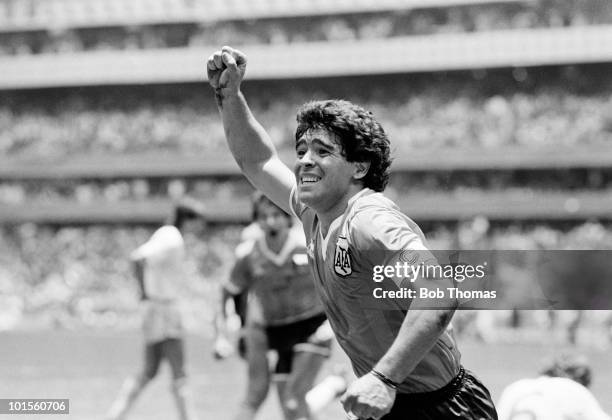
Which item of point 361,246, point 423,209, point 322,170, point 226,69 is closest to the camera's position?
point 361,246

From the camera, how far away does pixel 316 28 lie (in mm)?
37938

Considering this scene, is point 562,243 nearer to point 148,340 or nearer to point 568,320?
point 568,320

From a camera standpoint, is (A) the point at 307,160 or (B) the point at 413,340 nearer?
(B) the point at 413,340

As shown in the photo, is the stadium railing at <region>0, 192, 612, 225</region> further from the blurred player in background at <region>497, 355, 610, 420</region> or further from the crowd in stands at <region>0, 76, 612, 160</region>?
Result: the blurred player in background at <region>497, 355, 610, 420</region>

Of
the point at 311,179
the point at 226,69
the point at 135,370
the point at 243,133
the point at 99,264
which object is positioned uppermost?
the point at 99,264

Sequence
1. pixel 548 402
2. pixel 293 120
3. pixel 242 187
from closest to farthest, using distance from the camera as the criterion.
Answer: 1. pixel 548 402
2. pixel 293 120
3. pixel 242 187

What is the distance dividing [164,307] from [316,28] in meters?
30.6

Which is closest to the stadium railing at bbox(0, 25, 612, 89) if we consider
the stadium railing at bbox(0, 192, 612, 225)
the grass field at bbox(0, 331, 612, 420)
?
the stadium railing at bbox(0, 192, 612, 225)

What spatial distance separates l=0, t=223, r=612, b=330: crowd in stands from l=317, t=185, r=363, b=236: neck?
22785mm

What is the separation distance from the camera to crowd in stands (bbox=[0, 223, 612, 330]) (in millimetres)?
29266

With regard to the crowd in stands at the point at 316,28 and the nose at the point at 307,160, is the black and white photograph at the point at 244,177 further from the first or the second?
the nose at the point at 307,160

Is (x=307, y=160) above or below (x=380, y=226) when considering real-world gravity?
above

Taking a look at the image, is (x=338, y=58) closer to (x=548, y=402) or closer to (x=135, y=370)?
(x=135, y=370)

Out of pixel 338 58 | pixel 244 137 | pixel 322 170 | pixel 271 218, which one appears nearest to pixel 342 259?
pixel 322 170
